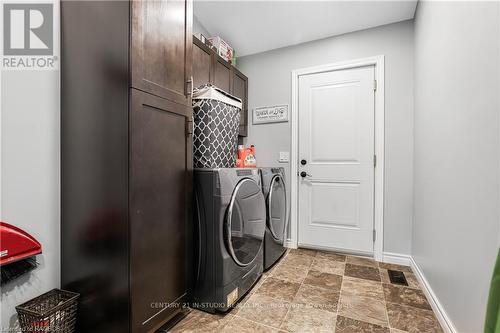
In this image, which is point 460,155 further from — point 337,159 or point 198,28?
point 198,28

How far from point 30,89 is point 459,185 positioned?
7.32ft

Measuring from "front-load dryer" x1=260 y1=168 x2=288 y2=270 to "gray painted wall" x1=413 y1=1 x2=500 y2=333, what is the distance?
46.1 inches

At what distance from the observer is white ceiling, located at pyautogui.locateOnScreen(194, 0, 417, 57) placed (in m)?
2.08

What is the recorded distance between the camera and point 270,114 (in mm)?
2826

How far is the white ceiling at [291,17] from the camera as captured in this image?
82.0 inches

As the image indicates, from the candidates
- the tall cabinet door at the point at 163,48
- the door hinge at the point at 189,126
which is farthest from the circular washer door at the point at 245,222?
the tall cabinet door at the point at 163,48

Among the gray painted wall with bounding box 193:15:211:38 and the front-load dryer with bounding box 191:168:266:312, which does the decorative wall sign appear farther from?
the front-load dryer with bounding box 191:168:266:312

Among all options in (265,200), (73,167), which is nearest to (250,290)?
(265,200)

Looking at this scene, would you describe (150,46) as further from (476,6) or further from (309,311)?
(309,311)

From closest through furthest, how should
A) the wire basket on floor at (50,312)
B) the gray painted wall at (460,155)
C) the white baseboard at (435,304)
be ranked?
1. the gray painted wall at (460,155)
2. the wire basket on floor at (50,312)
3. the white baseboard at (435,304)

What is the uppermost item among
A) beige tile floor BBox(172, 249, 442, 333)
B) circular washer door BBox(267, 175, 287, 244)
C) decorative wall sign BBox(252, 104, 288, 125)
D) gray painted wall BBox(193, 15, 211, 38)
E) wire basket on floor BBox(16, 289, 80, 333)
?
gray painted wall BBox(193, 15, 211, 38)

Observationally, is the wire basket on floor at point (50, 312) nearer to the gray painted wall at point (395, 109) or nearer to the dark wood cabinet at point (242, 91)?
the dark wood cabinet at point (242, 91)

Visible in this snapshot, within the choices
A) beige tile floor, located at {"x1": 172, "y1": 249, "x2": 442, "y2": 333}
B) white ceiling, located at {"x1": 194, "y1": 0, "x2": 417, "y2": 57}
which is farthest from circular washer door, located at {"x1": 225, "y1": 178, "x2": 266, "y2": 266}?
white ceiling, located at {"x1": 194, "y1": 0, "x2": 417, "y2": 57}

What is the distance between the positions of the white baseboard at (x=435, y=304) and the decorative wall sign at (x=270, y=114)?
75.2 inches
